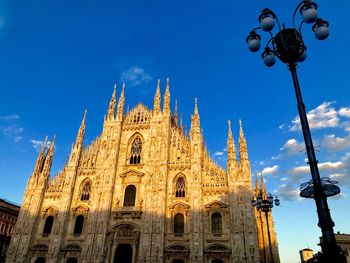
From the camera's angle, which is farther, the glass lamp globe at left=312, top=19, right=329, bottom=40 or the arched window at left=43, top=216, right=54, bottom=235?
the arched window at left=43, top=216, right=54, bottom=235

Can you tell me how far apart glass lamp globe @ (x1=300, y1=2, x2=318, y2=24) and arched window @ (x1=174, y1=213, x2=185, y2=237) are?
24.2 m

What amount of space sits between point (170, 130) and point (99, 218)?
12.9 m

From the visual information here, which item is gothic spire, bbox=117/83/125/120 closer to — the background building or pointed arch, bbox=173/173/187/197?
pointed arch, bbox=173/173/187/197

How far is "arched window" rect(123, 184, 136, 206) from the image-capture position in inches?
1244

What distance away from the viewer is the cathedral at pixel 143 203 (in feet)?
90.1

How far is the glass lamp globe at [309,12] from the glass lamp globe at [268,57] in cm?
138

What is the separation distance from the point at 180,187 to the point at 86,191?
11.5m

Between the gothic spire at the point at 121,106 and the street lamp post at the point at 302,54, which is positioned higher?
the gothic spire at the point at 121,106

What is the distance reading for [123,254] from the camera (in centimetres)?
2947

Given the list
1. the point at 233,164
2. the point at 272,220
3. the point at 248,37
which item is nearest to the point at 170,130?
the point at 233,164

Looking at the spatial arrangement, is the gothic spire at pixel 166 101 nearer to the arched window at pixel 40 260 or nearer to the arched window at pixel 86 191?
the arched window at pixel 86 191

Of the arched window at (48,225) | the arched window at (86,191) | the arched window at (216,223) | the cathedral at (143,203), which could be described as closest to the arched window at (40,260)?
the cathedral at (143,203)

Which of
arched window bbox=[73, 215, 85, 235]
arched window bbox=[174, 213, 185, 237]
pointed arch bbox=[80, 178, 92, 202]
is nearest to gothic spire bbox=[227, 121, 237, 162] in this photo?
arched window bbox=[174, 213, 185, 237]

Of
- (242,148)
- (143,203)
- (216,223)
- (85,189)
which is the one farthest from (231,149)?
(85,189)
